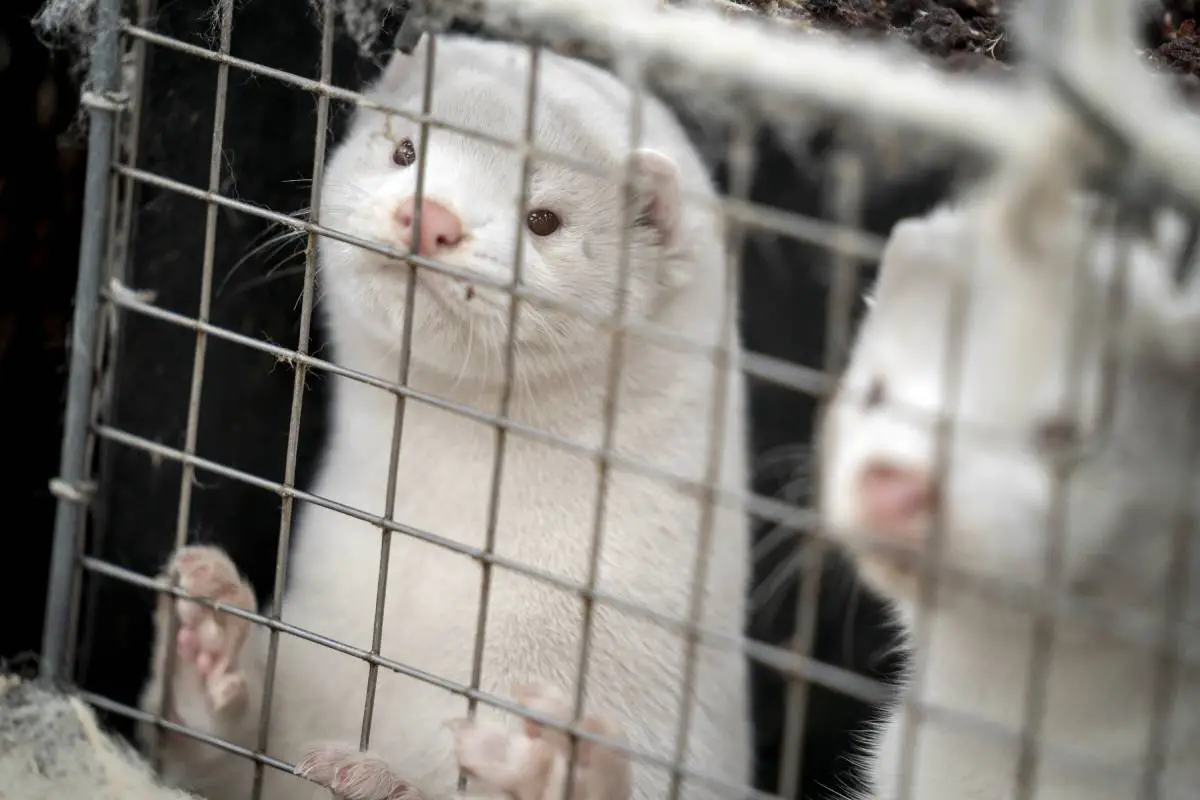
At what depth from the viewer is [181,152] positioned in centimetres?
199

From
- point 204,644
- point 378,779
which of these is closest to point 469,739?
point 378,779

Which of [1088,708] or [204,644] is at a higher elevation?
[1088,708]

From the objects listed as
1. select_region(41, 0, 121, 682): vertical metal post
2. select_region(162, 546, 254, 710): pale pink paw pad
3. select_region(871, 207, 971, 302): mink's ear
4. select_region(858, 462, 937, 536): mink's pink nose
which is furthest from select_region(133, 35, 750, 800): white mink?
select_region(858, 462, 937, 536): mink's pink nose

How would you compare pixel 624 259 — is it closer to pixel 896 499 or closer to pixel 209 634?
pixel 896 499

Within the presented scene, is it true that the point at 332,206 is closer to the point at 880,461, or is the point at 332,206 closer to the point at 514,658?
the point at 514,658

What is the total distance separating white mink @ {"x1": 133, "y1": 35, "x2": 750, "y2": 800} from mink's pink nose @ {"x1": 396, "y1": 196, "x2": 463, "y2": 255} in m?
0.08

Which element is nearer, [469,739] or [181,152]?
[469,739]

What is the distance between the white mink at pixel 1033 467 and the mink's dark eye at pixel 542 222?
54 centimetres

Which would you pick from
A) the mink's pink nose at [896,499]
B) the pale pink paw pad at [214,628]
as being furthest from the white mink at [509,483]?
the mink's pink nose at [896,499]

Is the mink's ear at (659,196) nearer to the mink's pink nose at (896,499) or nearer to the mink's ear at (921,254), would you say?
the mink's ear at (921,254)

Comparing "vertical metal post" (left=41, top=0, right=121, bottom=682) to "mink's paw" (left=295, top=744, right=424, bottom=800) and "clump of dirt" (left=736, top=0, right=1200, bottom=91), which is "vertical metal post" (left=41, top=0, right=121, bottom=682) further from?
"clump of dirt" (left=736, top=0, right=1200, bottom=91)

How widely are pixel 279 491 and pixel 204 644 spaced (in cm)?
33

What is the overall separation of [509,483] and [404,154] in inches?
16.8

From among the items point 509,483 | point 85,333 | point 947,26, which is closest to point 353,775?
point 509,483
